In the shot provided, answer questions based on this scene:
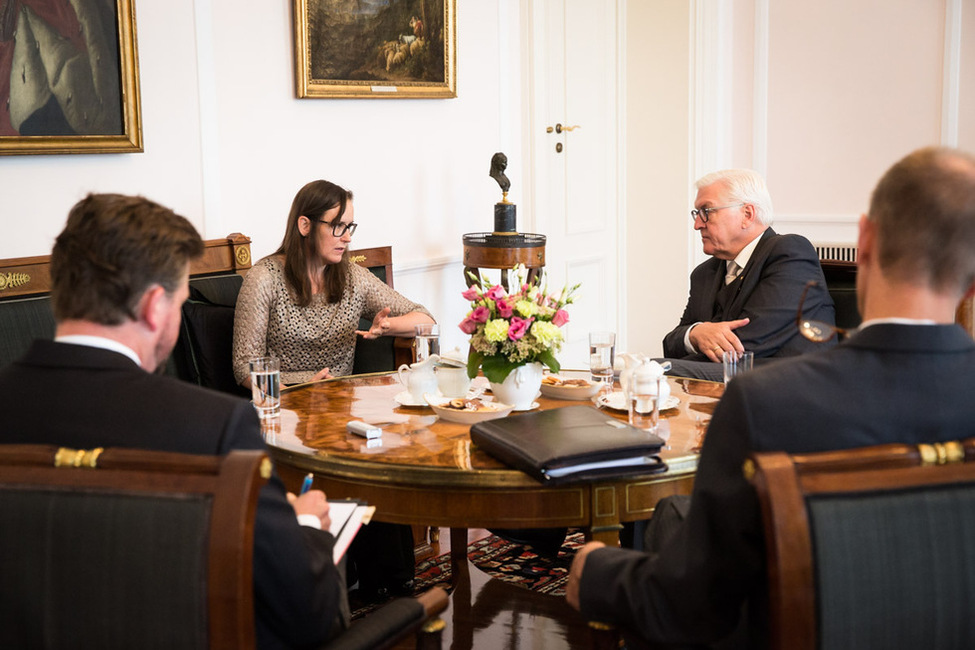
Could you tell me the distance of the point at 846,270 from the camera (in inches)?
160

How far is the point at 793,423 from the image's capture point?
4.94 feet

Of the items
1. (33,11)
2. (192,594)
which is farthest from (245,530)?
(33,11)

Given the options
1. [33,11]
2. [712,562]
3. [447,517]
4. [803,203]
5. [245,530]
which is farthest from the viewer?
[803,203]

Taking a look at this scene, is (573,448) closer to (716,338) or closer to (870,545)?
(870,545)

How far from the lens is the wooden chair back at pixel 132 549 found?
4.49 ft

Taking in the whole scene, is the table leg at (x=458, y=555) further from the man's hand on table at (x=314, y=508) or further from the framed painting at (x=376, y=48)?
the framed painting at (x=376, y=48)

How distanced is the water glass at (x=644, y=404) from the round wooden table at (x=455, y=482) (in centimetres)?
4

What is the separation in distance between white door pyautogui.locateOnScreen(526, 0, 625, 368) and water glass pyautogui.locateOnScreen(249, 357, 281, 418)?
12.3ft

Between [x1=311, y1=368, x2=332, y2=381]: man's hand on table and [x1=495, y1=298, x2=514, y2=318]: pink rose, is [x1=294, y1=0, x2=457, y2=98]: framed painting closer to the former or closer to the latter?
[x1=311, y1=368, x2=332, y2=381]: man's hand on table

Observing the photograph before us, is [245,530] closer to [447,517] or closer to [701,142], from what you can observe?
[447,517]

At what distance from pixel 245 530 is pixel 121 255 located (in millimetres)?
483

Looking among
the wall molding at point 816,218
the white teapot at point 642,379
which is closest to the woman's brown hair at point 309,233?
the white teapot at point 642,379

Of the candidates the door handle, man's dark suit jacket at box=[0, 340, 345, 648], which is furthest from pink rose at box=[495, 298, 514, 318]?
the door handle

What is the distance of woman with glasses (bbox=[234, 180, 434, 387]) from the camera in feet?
12.7
